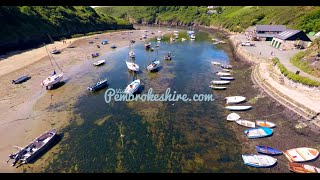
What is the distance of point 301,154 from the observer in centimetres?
2583

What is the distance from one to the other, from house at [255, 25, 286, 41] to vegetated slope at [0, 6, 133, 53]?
7861 centimetres

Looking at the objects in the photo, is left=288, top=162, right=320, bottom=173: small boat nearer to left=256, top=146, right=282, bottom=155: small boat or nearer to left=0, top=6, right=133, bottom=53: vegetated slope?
left=256, top=146, right=282, bottom=155: small boat

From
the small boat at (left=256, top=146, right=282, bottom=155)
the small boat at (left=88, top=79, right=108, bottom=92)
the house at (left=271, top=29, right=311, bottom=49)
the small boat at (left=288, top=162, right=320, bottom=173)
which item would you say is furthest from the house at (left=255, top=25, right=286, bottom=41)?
the small boat at (left=288, top=162, right=320, bottom=173)

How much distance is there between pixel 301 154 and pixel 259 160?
17.1 ft

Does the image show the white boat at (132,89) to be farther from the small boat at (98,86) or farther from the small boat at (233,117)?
the small boat at (233,117)

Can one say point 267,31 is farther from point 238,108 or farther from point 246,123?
point 246,123

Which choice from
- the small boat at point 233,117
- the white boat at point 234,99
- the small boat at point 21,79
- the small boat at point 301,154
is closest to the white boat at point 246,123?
the small boat at point 233,117

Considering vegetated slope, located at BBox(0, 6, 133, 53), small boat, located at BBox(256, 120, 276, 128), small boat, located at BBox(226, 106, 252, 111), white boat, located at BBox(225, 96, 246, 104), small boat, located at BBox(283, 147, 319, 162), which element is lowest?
small boat, located at BBox(283, 147, 319, 162)

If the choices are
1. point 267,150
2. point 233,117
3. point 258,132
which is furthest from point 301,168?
point 233,117

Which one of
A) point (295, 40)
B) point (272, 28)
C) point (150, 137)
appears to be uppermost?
point (272, 28)

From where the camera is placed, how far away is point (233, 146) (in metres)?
28.2

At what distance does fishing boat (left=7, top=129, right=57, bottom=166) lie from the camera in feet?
83.5

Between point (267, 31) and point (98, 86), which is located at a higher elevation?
point (267, 31)

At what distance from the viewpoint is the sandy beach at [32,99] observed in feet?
97.5
